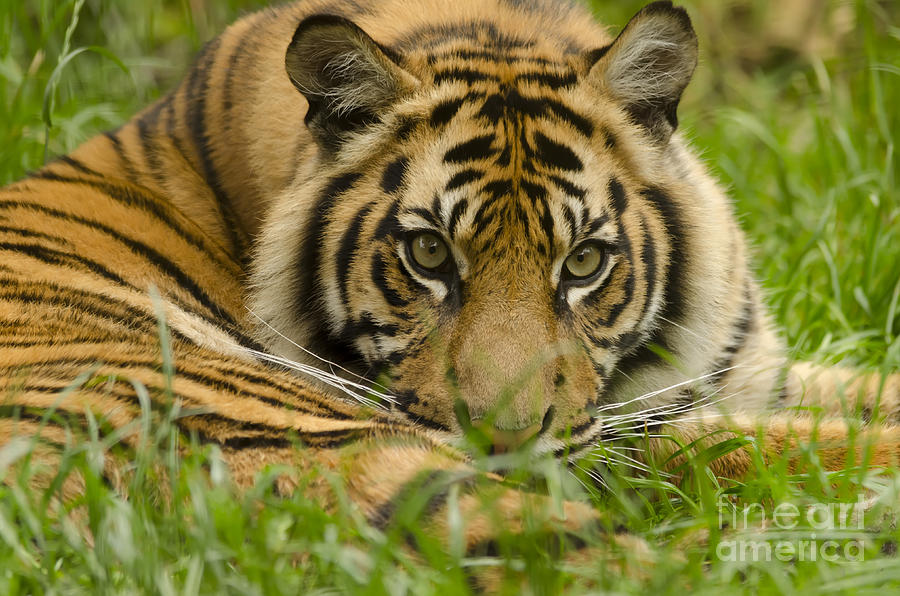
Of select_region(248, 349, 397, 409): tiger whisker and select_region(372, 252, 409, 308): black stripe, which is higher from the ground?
select_region(372, 252, 409, 308): black stripe

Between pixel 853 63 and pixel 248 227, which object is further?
pixel 853 63

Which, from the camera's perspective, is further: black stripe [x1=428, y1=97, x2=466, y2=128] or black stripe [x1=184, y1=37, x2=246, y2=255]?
black stripe [x1=184, y1=37, x2=246, y2=255]

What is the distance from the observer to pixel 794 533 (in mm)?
2258

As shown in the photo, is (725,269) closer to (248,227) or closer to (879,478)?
(879,478)

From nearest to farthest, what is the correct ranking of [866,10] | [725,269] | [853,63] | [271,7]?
[725,269] → [271,7] → [866,10] → [853,63]

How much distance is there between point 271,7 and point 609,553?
102 inches

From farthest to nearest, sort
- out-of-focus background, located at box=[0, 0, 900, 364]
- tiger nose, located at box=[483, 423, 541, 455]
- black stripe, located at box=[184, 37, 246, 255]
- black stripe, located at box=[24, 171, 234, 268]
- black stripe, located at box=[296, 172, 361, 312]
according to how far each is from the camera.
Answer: out-of-focus background, located at box=[0, 0, 900, 364] → black stripe, located at box=[184, 37, 246, 255] → black stripe, located at box=[24, 171, 234, 268] → black stripe, located at box=[296, 172, 361, 312] → tiger nose, located at box=[483, 423, 541, 455]

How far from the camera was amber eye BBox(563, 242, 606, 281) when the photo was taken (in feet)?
9.81

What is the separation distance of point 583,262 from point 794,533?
3.43 ft

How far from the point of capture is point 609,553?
6.99 ft

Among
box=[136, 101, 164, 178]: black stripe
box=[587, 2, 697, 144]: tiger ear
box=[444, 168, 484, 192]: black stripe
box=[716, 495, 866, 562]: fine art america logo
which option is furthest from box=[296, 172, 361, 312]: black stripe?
box=[716, 495, 866, 562]: fine art america logo

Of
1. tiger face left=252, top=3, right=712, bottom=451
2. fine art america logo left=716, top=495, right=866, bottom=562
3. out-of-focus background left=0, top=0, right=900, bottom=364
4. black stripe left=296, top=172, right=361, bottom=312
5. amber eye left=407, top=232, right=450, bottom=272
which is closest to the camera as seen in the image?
fine art america logo left=716, top=495, right=866, bottom=562

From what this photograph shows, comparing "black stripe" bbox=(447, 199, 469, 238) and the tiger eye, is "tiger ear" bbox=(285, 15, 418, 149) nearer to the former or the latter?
"black stripe" bbox=(447, 199, 469, 238)

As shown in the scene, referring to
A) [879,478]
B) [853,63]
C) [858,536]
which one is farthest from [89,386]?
[853,63]
